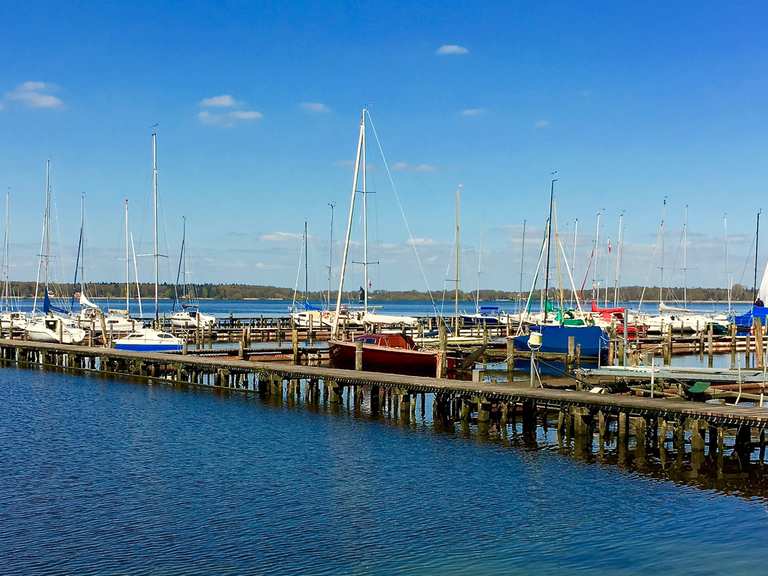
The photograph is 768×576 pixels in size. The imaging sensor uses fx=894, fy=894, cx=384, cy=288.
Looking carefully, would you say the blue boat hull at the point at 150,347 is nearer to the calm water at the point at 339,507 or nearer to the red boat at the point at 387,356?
the red boat at the point at 387,356

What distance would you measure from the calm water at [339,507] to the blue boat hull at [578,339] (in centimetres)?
2566

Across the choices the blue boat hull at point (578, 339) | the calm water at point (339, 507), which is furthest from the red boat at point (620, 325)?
the calm water at point (339, 507)

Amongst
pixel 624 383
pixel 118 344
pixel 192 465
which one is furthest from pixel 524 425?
pixel 118 344

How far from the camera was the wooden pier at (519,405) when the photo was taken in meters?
25.4

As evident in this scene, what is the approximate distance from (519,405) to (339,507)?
14.4m

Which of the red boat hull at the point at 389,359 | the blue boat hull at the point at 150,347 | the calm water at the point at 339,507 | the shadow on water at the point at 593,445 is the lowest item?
the calm water at the point at 339,507

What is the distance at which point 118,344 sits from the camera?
2130 inches

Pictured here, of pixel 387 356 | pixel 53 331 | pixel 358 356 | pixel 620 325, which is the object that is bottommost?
pixel 53 331

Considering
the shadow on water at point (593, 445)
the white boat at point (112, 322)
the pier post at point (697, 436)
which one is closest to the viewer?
the shadow on water at point (593, 445)

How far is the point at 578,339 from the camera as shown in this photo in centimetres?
5425

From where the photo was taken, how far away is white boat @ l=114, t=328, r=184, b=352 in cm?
5347

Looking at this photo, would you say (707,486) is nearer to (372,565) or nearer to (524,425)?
(524,425)

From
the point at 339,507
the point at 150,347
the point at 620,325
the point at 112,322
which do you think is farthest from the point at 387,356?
the point at 620,325

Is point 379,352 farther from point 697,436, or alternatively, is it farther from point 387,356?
point 697,436
